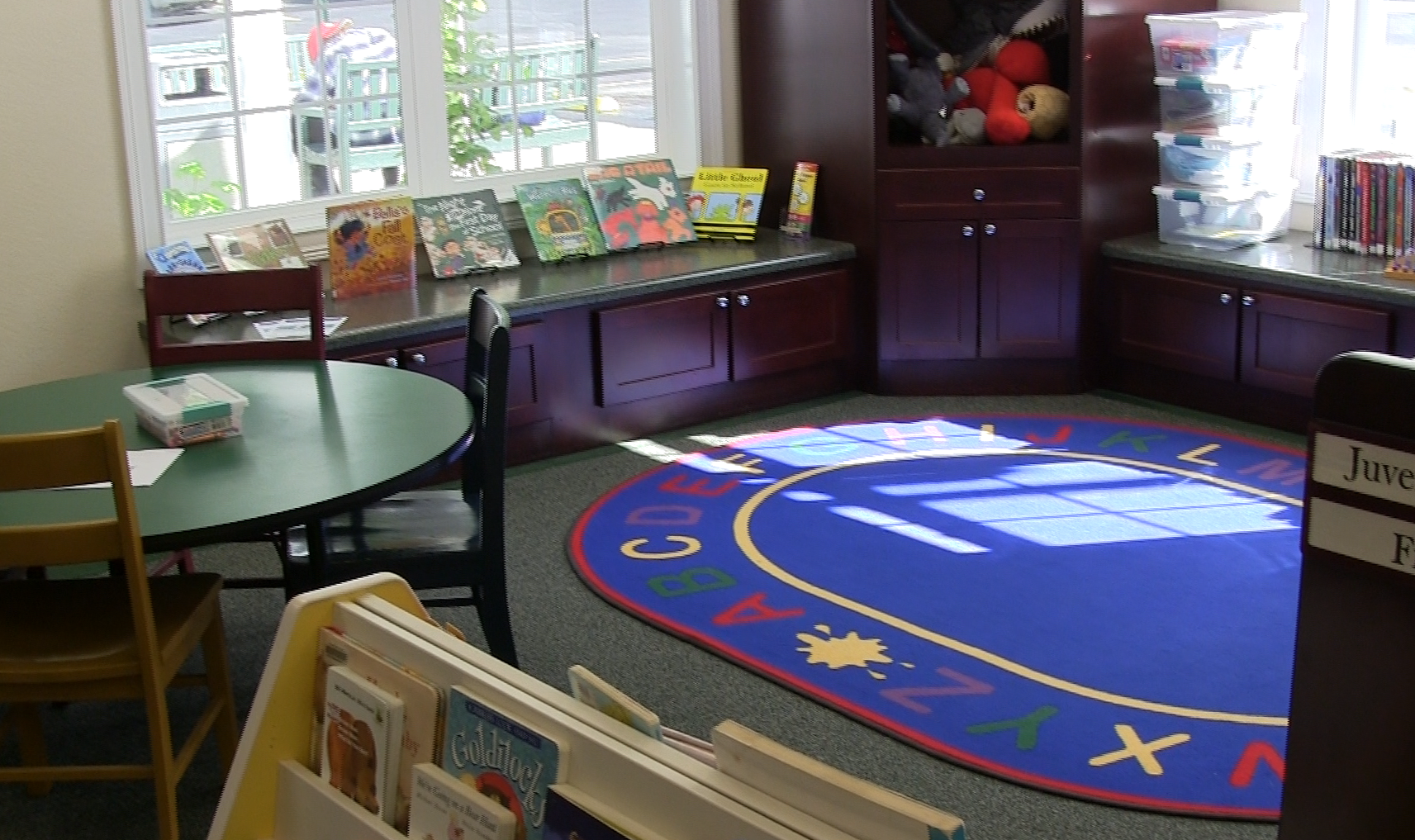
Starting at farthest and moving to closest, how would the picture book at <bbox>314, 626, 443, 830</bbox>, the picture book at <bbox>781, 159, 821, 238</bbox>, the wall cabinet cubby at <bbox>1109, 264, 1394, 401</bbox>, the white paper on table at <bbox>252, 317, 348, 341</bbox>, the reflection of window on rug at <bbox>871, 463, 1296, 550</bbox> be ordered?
the picture book at <bbox>781, 159, 821, 238</bbox> → the wall cabinet cubby at <bbox>1109, 264, 1394, 401</bbox> → the white paper on table at <bbox>252, 317, 348, 341</bbox> → the reflection of window on rug at <bbox>871, 463, 1296, 550</bbox> → the picture book at <bbox>314, 626, 443, 830</bbox>

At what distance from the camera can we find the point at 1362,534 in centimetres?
187

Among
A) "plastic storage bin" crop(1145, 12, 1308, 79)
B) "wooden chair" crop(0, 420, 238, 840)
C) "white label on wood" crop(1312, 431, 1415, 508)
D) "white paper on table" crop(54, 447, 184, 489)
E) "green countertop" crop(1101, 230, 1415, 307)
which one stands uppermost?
"plastic storage bin" crop(1145, 12, 1308, 79)

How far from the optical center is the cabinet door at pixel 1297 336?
5.25 meters

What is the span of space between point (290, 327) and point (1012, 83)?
2.76m

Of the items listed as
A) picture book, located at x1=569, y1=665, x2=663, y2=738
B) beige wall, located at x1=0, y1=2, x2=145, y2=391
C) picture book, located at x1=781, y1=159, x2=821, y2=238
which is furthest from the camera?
picture book, located at x1=781, y1=159, x2=821, y2=238

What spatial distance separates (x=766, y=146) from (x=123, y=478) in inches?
159

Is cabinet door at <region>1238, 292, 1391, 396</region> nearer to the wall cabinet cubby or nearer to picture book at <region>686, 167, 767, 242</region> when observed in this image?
the wall cabinet cubby

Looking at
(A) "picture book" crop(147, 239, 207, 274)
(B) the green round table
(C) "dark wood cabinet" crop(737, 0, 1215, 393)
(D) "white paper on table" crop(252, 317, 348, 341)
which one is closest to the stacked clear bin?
(C) "dark wood cabinet" crop(737, 0, 1215, 393)

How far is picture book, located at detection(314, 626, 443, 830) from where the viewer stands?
195 cm

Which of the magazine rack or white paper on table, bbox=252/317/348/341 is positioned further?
white paper on table, bbox=252/317/348/341

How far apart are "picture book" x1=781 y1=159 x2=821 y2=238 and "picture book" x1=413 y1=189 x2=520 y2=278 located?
3.58 feet

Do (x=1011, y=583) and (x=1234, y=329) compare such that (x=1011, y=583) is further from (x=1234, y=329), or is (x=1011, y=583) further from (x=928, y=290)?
(x=928, y=290)

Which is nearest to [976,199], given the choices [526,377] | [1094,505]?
[1094,505]

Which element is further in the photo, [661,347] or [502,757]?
[661,347]
